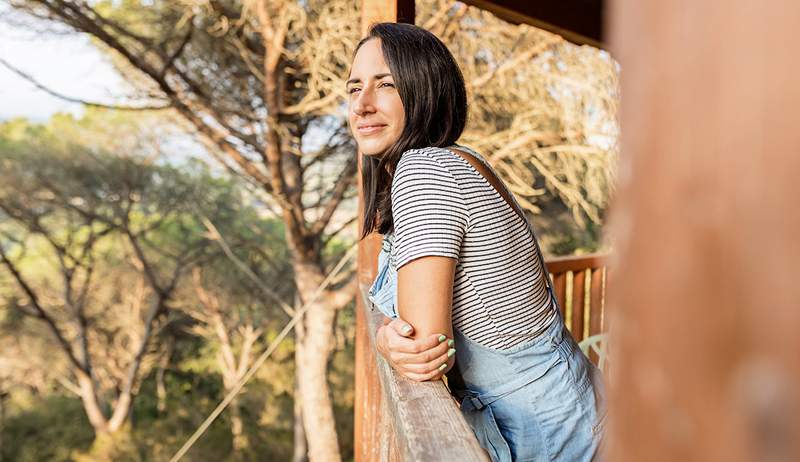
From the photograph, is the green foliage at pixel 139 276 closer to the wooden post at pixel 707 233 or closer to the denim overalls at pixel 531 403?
the denim overalls at pixel 531 403

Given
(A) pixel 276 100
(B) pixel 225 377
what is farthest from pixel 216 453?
(A) pixel 276 100

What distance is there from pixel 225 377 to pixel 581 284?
381 inches

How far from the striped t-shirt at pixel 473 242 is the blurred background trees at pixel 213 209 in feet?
16.3

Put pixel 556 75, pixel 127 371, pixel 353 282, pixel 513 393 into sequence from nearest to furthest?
pixel 513 393, pixel 556 75, pixel 353 282, pixel 127 371

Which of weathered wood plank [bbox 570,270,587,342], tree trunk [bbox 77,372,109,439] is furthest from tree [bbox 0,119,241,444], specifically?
weathered wood plank [bbox 570,270,587,342]

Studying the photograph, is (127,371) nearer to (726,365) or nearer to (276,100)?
(276,100)

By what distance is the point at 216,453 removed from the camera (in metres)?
12.3

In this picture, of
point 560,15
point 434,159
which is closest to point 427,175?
point 434,159

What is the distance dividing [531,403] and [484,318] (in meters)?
0.16

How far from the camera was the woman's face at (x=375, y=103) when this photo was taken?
4.76 ft

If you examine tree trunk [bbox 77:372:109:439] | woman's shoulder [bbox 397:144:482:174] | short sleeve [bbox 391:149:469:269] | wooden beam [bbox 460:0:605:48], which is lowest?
tree trunk [bbox 77:372:109:439]

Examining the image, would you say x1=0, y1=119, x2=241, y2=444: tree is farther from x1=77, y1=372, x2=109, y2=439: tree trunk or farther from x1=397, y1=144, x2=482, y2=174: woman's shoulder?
x1=397, y1=144, x2=482, y2=174: woman's shoulder

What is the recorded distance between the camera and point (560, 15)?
300cm

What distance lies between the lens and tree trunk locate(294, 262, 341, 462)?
7.97m
